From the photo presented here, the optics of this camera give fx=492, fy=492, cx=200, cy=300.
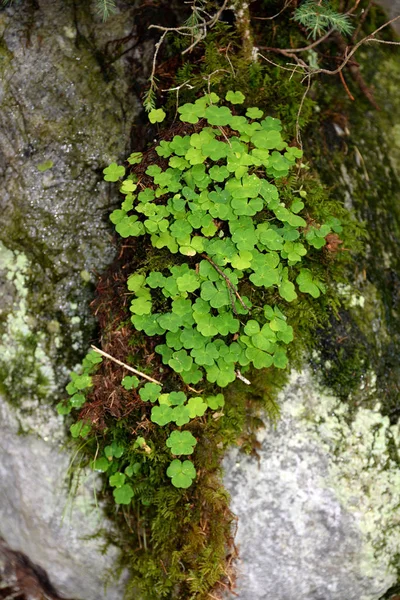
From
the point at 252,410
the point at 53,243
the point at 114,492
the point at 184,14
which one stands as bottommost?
the point at 114,492

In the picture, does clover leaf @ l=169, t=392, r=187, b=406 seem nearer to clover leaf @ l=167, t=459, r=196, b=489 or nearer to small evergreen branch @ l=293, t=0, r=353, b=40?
clover leaf @ l=167, t=459, r=196, b=489

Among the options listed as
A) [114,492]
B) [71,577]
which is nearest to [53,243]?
[114,492]

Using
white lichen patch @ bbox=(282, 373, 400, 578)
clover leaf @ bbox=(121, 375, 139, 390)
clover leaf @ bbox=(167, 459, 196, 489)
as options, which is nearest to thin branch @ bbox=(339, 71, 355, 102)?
white lichen patch @ bbox=(282, 373, 400, 578)

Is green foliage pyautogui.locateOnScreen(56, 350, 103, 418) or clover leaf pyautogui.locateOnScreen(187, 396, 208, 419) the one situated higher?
clover leaf pyautogui.locateOnScreen(187, 396, 208, 419)

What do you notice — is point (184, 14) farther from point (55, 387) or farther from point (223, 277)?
point (55, 387)

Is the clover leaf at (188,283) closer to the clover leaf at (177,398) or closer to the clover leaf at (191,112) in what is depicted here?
the clover leaf at (177,398)

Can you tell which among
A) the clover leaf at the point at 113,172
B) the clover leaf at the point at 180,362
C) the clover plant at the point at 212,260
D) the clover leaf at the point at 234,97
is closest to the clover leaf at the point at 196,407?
the clover plant at the point at 212,260
